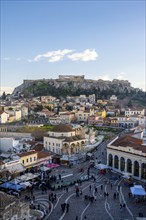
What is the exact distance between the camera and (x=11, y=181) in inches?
1071

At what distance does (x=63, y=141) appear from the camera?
145ft

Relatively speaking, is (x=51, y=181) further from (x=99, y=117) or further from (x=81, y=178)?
(x=99, y=117)

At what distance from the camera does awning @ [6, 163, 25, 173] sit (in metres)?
31.3

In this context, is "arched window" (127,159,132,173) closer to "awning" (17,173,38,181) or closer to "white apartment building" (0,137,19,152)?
"awning" (17,173,38,181)

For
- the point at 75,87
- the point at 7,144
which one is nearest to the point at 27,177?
the point at 7,144

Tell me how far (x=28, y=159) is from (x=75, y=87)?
113 metres

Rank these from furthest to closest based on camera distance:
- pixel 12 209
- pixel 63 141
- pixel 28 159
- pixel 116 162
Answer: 1. pixel 63 141
2. pixel 116 162
3. pixel 28 159
4. pixel 12 209

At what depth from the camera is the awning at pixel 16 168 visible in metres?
31.3

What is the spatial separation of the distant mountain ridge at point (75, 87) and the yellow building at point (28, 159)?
94.2 m

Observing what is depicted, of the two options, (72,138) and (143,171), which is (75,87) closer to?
(72,138)

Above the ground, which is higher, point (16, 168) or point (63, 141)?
point (63, 141)

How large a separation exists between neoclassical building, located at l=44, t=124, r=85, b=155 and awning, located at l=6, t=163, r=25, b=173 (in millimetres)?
12013

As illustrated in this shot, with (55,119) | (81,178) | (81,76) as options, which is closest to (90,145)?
(81,178)

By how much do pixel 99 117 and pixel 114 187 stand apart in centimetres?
5494
